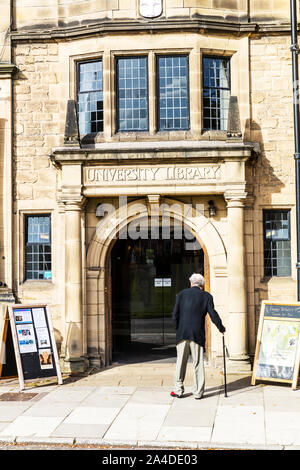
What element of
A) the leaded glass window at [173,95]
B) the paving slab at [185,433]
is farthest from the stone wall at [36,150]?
the paving slab at [185,433]

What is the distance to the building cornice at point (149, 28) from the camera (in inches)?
458

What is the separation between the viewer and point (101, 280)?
465 inches

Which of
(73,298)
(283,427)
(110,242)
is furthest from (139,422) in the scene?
(110,242)

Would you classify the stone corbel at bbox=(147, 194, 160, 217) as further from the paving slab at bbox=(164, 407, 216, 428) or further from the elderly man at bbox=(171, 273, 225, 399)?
the paving slab at bbox=(164, 407, 216, 428)

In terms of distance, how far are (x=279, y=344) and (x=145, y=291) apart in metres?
4.58

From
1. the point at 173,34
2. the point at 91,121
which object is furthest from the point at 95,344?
the point at 173,34

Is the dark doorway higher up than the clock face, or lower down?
lower down

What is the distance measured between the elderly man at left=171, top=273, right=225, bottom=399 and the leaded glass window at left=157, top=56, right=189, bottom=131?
411 centimetres

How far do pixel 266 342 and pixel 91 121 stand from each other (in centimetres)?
576

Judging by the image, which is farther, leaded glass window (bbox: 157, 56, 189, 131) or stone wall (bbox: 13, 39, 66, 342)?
stone wall (bbox: 13, 39, 66, 342)

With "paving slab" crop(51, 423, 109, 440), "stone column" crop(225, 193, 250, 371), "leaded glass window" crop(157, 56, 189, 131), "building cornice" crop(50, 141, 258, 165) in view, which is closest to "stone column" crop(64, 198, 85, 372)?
"building cornice" crop(50, 141, 258, 165)

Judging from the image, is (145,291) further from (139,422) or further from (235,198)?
(139,422)

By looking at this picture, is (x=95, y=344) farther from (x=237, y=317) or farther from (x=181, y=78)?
(x=181, y=78)

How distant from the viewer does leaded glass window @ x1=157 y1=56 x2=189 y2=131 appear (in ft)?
39.0
